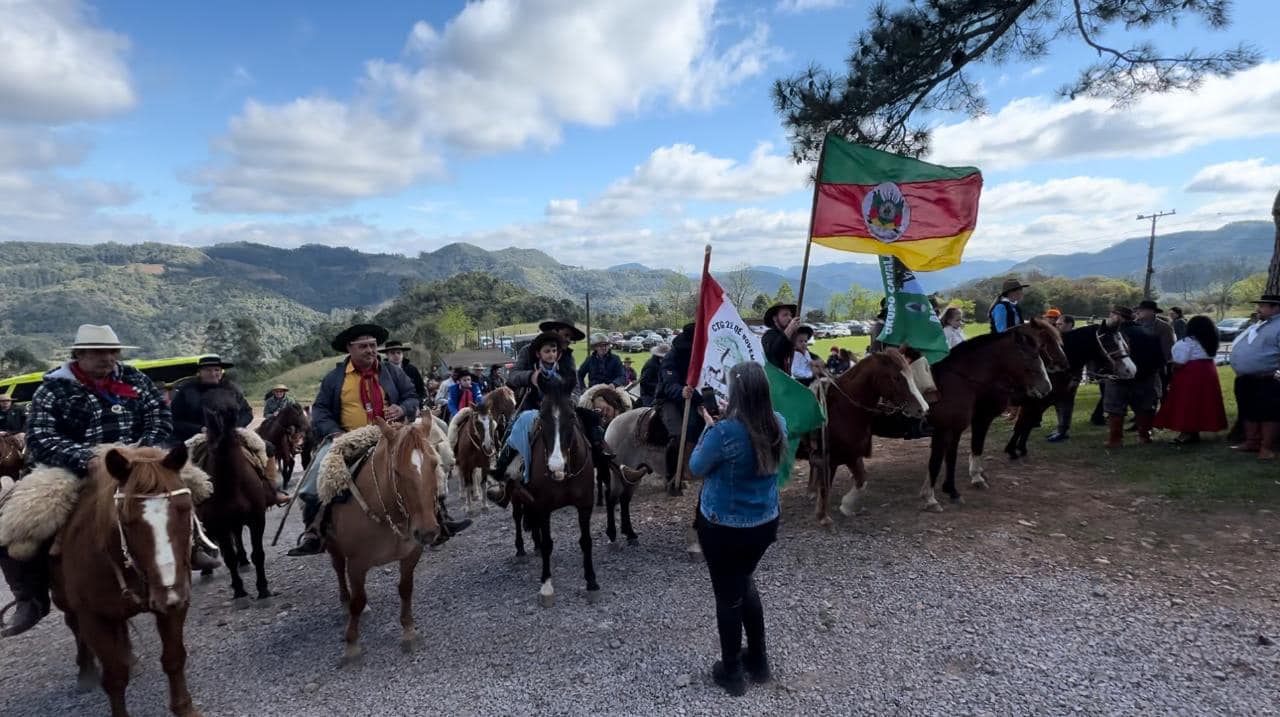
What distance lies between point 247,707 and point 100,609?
1205 millimetres

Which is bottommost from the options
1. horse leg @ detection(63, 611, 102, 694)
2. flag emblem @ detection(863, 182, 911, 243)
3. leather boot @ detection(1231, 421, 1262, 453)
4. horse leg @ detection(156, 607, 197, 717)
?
horse leg @ detection(63, 611, 102, 694)

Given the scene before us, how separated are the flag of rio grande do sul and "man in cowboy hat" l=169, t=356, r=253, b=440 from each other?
7323 mm

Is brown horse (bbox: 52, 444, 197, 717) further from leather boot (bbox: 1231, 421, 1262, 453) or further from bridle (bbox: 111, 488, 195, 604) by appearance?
leather boot (bbox: 1231, 421, 1262, 453)

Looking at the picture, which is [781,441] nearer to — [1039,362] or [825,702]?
[825,702]

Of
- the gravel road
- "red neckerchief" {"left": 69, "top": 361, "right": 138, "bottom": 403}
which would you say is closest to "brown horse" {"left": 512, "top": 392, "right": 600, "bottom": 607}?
the gravel road

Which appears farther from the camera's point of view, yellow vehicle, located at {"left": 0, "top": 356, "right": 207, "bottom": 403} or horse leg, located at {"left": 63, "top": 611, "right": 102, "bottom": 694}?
yellow vehicle, located at {"left": 0, "top": 356, "right": 207, "bottom": 403}

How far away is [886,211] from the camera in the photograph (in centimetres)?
674

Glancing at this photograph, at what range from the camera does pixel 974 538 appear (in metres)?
6.33

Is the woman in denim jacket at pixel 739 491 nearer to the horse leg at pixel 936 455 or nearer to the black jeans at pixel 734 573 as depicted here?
the black jeans at pixel 734 573

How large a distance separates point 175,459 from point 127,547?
536 mm

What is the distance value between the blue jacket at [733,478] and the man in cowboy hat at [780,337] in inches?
122

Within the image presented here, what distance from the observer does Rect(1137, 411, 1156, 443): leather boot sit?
9148 mm

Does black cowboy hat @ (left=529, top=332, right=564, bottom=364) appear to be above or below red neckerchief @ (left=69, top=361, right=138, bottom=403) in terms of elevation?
above

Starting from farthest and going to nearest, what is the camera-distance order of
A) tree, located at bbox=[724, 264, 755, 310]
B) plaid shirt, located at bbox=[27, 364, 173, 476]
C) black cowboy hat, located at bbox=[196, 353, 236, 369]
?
tree, located at bbox=[724, 264, 755, 310]
black cowboy hat, located at bbox=[196, 353, 236, 369]
plaid shirt, located at bbox=[27, 364, 173, 476]
